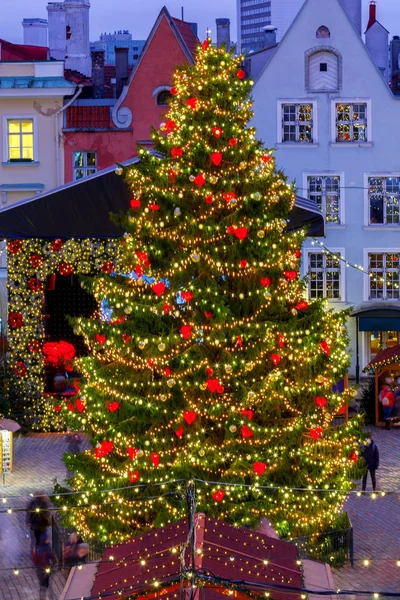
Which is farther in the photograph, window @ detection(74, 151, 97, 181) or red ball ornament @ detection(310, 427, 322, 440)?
window @ detection(74, 151, 97, 181)

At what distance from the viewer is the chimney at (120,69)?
4040cm

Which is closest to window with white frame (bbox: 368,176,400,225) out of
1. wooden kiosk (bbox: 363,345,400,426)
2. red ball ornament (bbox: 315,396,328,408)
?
wooden kiosk (bbox: 363,345,400,426)

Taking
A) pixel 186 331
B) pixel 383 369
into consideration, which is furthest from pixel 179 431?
pixel 383 369

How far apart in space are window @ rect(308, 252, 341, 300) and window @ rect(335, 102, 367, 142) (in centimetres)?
378

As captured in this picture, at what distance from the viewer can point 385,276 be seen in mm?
36188

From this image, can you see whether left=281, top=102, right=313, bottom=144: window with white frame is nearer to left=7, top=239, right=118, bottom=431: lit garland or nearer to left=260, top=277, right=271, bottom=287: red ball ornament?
left=7, top=239, right=118, bottom=431: lit garland

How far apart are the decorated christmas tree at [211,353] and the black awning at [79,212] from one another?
23.2 ft

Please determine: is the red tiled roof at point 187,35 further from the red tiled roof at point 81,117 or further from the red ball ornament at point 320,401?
the red ball ornament at point 320,401

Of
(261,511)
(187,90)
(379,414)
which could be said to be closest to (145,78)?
(379,414)

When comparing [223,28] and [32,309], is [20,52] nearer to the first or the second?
[223,28]

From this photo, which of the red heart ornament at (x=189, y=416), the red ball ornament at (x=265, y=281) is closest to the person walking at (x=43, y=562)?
the red heart ornament at (x=189, y=416)

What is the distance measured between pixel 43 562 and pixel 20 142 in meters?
22.9

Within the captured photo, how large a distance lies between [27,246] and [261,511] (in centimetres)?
1286

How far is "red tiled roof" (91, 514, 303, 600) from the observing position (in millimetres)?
10992
